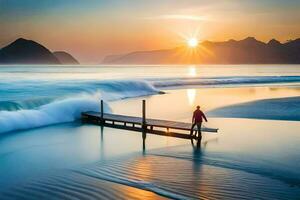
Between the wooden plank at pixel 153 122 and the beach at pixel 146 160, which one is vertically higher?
the wooden plank at pixel 153 122

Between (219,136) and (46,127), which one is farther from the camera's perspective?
(46,127)

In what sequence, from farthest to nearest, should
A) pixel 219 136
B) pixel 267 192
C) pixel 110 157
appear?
pixel 219 136
pixel 110 157
pixel 267 192

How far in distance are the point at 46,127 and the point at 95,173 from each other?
536 inches

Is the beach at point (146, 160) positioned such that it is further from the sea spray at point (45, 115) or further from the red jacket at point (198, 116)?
the red jacket at point (198, 116)

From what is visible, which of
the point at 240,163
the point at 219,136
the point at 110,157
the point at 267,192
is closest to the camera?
the point at 267,192

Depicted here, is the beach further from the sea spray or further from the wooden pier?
the wooden pier

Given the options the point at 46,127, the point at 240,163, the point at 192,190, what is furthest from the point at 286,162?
the point at 46,127

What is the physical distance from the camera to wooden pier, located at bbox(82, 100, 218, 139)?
21078 millimetres

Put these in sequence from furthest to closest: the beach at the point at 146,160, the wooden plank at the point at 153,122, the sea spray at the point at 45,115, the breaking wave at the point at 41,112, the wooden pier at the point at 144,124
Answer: the breaking wave at the point at 41,112, the sea spray at the point at 45,115, the wooden pier at the point at 144,124, the wooden plank at the point at 153,122, the beach at the point at 146,160

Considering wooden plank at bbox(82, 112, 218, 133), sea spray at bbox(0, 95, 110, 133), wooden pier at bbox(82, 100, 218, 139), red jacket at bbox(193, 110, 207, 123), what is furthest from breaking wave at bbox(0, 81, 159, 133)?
red jacket at bbox(193, 110, 207, 123)

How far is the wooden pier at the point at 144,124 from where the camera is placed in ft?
69.2

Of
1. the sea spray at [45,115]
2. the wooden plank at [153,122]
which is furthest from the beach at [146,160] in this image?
the wooden plank at [153,122]

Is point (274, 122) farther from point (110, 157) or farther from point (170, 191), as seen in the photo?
point (170, 191)

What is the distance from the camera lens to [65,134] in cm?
2317
